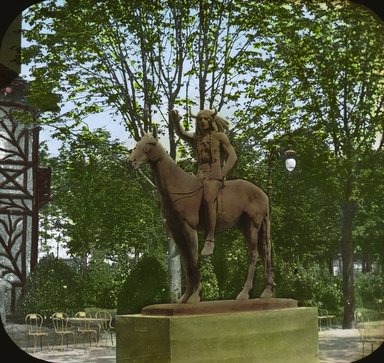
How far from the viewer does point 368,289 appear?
15875 mm

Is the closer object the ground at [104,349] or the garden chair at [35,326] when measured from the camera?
the ground at [104,349]

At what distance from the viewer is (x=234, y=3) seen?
Answer: 1427 centimetres

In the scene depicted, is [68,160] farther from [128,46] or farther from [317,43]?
[317,43]

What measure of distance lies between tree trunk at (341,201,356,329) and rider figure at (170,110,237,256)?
9.01m

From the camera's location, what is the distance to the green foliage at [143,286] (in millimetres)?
14391

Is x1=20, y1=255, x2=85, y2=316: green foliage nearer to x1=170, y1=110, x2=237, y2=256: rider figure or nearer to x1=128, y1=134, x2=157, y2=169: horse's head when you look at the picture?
x1=170, y1=110, x2=237, y2=256: rider figure

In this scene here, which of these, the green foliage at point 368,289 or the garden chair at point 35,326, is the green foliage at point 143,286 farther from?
the green foliage at point 368,289

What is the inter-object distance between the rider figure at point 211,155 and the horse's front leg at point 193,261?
131 mm

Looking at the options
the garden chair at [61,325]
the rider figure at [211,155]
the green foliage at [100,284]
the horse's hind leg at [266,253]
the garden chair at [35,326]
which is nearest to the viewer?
the rider figure at [211,155]

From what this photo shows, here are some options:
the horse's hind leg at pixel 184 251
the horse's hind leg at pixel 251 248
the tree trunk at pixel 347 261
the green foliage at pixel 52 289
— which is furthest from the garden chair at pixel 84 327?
the horse's hind leg at pixel 184 251

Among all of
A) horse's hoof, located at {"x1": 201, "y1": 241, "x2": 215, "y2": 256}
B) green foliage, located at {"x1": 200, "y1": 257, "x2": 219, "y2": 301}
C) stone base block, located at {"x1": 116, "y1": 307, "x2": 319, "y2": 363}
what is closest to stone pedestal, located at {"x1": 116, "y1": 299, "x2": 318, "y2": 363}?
stone base block, located at {"x1": 116, "y1": 307, "x2": 319, "y2": 363}

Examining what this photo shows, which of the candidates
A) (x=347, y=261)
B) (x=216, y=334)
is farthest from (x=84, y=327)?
(x=216, y=334)

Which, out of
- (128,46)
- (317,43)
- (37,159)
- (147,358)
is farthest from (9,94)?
(147,358)

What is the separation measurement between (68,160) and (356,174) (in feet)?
23.3
